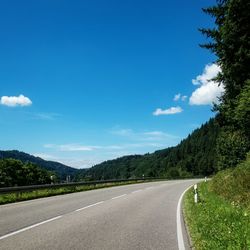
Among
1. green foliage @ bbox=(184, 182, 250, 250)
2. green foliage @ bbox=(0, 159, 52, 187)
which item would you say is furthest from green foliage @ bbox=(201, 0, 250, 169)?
green foliage @ bbox=(0, 159, 52, 187)

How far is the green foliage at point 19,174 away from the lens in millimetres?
75881

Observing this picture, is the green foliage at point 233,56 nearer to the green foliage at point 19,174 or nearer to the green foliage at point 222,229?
the green foliage at point 222,229

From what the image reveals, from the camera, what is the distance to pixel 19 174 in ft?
267

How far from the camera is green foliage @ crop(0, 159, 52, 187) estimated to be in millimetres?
75881

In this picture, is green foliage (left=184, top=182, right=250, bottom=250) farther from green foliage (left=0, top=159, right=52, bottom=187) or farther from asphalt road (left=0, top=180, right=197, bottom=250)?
green foliage (left=0, top=159, right=52, bottom=187)

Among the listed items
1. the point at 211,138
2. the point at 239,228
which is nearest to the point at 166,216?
the point at 239,228

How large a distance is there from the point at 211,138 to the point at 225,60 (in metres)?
162

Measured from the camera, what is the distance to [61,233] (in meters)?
9.79

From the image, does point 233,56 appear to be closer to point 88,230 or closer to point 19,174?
point 88,230

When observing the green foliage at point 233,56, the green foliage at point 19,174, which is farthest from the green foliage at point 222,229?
the green foliage at point 19,174

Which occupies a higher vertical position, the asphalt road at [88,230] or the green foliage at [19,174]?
the green foliage at [19,174]

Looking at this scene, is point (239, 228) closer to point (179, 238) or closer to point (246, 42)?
point (179, 238)

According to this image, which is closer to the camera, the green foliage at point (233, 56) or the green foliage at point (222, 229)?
the green foliage at point (222, 229)

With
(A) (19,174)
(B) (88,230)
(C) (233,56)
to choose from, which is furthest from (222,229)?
(A) (19,174)
